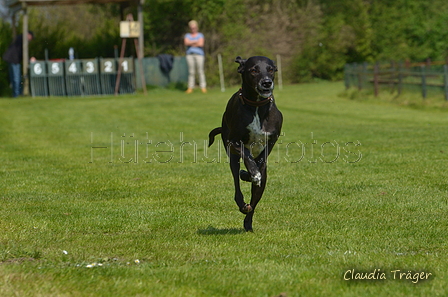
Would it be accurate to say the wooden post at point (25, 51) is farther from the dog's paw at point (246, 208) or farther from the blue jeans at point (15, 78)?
the dog's paw at point (246, 208)

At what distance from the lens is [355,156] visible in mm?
12797

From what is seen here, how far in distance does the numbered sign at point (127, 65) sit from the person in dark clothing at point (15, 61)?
12.8 feet

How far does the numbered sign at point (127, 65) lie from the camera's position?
2888 centimetres

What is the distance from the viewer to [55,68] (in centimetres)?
2778

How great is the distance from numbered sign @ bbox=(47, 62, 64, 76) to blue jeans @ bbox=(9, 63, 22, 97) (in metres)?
1.23

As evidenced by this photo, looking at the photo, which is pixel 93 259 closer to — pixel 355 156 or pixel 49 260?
pixel 49 260

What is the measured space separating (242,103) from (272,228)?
1.39 m

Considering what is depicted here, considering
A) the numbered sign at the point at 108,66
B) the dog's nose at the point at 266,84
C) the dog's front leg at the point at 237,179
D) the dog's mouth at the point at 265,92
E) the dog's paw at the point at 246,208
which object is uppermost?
the numbered sign at the point at 108,66

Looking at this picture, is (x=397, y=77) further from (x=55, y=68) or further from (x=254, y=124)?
(x=254, y=124)

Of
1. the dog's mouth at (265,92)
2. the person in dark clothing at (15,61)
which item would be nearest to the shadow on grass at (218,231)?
the dog's mouth at (265,92)

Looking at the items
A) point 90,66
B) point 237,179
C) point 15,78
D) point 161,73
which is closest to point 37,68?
point 15,78

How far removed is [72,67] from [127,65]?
7.67 feet

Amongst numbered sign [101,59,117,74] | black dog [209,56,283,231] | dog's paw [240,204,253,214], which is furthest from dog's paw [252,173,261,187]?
numbered sign [101,59,117,74]

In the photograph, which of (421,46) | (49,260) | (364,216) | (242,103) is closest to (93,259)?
(49,260)
